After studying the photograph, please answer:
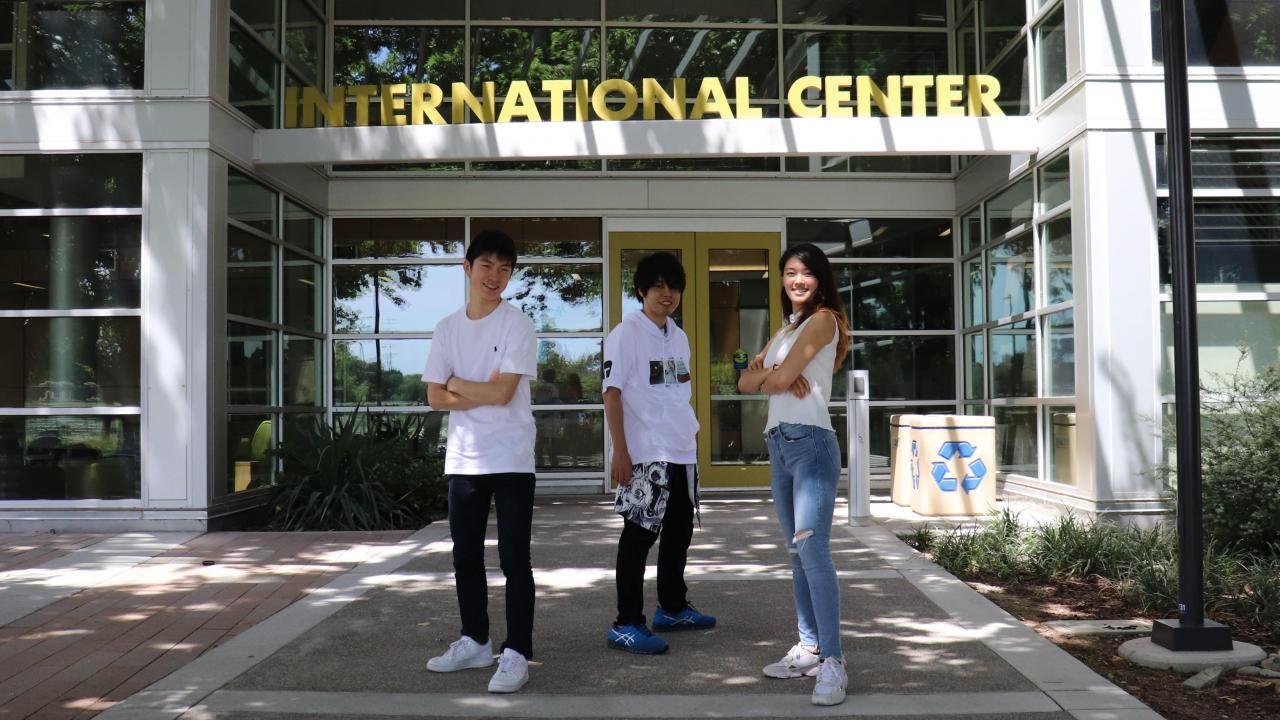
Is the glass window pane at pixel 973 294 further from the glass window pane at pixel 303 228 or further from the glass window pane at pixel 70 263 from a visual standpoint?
the glass window pane at pixel 70 263

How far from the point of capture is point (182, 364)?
8883 millimetres

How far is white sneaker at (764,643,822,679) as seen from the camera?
4.34m

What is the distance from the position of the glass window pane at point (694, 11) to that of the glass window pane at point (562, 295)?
298 cm

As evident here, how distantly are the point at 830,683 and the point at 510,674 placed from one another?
48.4 inches

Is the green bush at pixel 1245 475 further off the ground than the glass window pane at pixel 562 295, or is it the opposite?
the glass window pane at pixel 562 295

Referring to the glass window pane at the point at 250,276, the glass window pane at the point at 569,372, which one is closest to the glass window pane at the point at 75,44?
the glass window pane at the point at 250,276

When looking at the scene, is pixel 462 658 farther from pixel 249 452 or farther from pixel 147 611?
pixel 249 452

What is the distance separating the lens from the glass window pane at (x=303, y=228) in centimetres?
1091

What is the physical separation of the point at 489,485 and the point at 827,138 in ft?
21.0

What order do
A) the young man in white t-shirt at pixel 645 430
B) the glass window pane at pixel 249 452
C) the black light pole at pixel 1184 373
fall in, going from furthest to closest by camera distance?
the glass window pane at pixel 249 452 → the young man in white t-shirt at pixel 645 430 → the black light pole at pixel 1184 373

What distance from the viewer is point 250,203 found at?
9977 mm

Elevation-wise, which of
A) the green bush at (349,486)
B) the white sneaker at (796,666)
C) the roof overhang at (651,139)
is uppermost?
the roof overhang at (651,139)

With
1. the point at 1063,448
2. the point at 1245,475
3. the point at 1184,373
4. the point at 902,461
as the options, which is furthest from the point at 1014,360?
the point at 1184,373

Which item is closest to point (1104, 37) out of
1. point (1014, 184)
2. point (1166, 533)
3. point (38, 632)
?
point (1014, 184)
